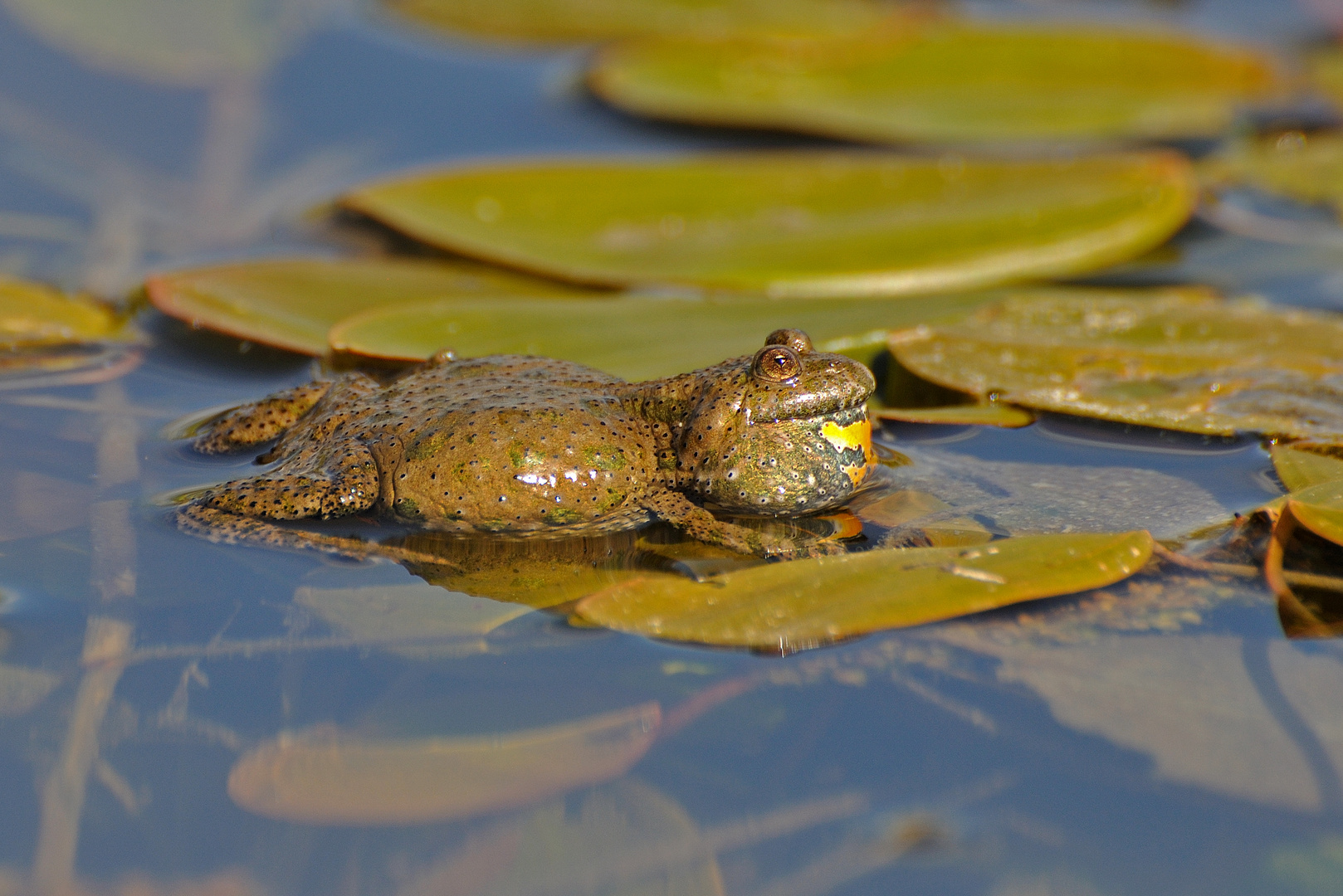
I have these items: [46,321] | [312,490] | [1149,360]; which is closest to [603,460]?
[312,490]

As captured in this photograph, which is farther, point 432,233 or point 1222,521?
point 432,233

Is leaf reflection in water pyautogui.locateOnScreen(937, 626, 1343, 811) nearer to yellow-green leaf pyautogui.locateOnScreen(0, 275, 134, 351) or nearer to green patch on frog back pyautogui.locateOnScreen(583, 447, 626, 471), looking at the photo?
green patch on frog back pyautogui.locateOnScreen(583, 447, 626, 471)

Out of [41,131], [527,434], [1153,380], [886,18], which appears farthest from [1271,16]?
[41,131]

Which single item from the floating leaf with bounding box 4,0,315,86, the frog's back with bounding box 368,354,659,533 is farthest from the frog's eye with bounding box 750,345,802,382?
the floating leaf with bounding box 4,0,315,86

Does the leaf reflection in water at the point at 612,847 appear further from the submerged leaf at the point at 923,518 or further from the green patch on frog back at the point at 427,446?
the green patch on frog back at the point at 427,446

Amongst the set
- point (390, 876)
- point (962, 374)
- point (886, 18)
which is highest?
point (886, 18)

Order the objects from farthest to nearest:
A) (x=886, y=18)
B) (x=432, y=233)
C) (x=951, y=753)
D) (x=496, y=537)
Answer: (x=886, y=18), (x=432, y=233), (x=496, y=537), (x=951, y=753)

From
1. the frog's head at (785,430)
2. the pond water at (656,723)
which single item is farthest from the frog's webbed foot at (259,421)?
the frog's head at (785,430)

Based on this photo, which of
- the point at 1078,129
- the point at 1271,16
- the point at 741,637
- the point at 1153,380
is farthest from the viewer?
the point at 1271,16

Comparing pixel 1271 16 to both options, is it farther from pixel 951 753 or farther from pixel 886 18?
pixel 951 753
